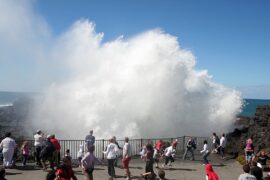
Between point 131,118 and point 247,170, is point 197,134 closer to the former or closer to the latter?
point 131,118

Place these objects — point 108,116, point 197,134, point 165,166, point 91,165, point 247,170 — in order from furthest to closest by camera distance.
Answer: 1. point 197,134
2. point 108,116
3. point 165,166
4. point 91,165
5. point 247,170

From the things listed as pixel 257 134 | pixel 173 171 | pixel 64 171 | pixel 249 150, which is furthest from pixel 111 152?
pixel 257 134

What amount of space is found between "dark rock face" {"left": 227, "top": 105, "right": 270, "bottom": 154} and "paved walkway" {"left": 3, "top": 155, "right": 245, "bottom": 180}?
240 cm

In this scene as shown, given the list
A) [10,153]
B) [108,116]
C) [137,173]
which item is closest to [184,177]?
[137,173]

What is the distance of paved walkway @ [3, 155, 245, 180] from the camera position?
45.1ft

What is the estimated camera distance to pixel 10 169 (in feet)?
47.9

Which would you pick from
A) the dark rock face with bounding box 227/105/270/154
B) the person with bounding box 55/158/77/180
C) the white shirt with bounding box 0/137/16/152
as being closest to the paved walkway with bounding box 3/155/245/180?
the white shirt with bounding box 0/137/16/152

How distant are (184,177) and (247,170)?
20.4 ft

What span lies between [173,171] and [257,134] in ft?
28.8

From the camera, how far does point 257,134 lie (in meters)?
22.0

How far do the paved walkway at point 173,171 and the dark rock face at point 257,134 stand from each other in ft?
7.86

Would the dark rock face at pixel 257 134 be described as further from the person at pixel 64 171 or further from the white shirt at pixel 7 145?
the person at pixel 64 171

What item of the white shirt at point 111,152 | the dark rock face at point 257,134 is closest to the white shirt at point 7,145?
the white shirt at point 111,152

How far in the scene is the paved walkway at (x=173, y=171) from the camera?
541 inches
